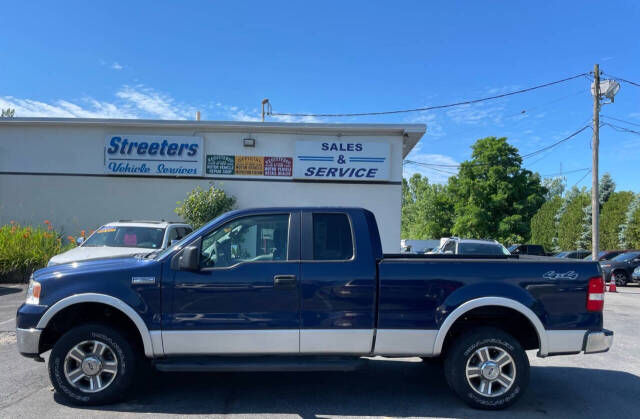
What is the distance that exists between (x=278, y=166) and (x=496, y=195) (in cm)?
3071

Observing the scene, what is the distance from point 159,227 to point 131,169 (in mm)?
6789

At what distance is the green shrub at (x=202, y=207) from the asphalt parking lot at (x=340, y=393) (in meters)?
7.98

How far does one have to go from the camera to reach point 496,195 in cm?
4016

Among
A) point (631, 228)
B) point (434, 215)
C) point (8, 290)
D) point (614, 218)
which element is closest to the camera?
point (8, 290)

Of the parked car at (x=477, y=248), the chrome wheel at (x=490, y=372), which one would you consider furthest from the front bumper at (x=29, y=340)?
the parked car at (x=477, y=248)

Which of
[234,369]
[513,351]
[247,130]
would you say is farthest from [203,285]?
[247,130]

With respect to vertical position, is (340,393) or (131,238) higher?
(131,238)

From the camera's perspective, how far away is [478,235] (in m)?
40.5

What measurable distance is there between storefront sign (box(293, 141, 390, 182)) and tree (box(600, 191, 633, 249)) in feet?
69.4

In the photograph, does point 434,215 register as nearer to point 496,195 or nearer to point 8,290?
point 496,195

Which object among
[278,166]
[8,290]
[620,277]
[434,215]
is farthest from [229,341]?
[434,215]

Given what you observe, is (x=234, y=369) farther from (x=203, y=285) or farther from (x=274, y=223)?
(x=274, y=223)

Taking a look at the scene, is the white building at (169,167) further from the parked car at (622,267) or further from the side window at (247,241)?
the side window at (247,241)

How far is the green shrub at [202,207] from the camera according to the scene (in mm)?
13953
